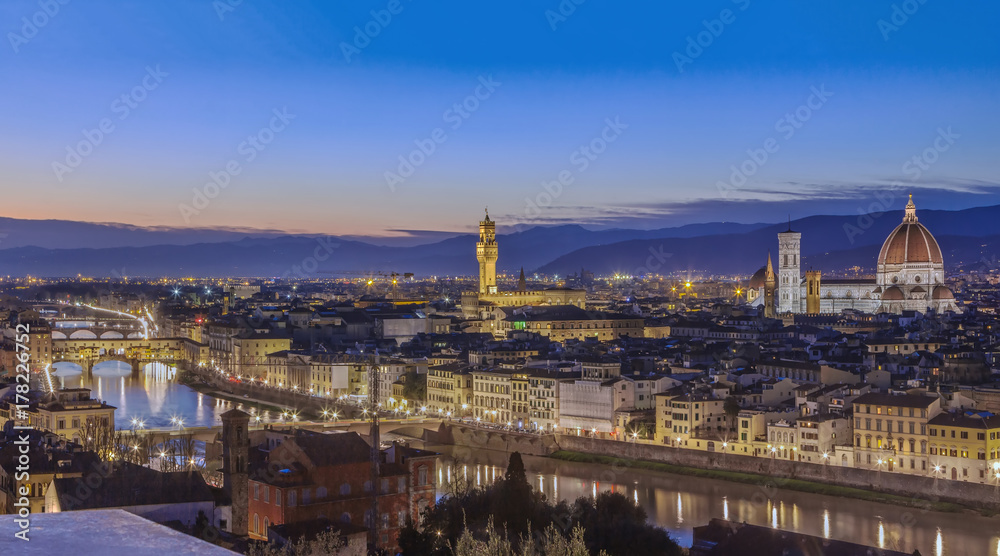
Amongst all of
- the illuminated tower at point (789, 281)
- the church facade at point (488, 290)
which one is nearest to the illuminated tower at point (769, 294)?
the illuminated tower at point (789, 281)

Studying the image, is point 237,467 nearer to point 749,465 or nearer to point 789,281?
point 749,465

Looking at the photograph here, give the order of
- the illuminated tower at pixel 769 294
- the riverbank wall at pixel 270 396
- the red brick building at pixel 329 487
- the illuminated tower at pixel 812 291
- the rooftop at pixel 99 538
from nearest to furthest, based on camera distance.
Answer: the rooftop at pixel 99 538
the red brick building at pixel 329 487
the riverbank wall at pixel 270 396
the illuminated tower at pixel 769 294
the illuminated tower at pixel 812 291

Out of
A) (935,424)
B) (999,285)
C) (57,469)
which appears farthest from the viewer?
(999,285)

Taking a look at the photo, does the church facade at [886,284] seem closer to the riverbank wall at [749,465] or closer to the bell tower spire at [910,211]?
the bell tower spire at [910,211]

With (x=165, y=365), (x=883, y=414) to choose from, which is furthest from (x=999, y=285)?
(x=883, y=414)

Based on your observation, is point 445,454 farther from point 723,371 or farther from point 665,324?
point 665,324

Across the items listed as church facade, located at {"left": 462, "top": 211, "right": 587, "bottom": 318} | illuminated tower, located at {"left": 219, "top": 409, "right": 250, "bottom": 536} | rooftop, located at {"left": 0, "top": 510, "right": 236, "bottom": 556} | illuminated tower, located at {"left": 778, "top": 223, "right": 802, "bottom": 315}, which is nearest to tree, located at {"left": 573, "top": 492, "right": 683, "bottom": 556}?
illuminated tower, located at {"left": 219, "top": 409, "right": 250, "bottom": 536}
